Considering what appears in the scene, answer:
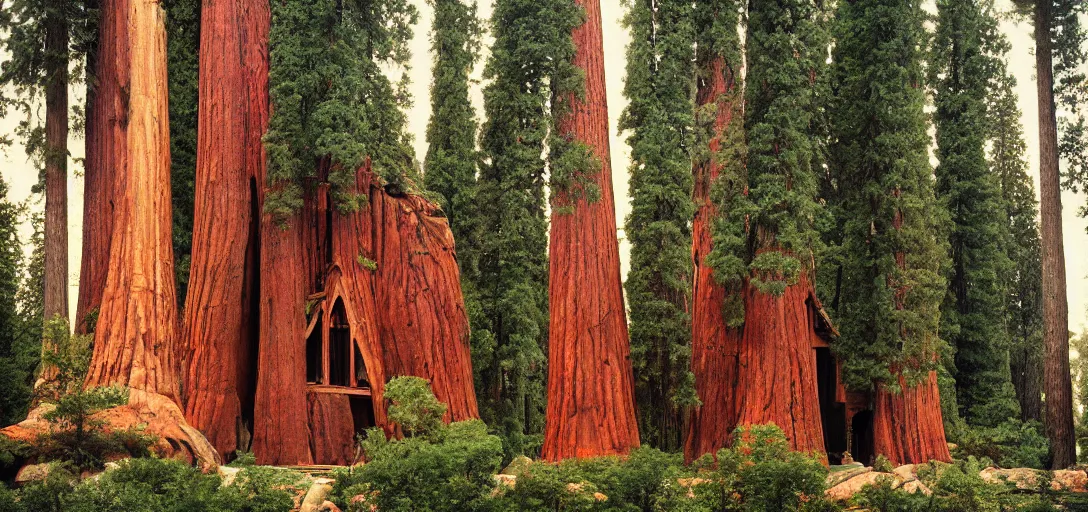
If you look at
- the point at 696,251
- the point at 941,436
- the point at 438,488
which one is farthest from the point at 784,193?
the point at 438,488

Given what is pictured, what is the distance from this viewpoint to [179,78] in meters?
20.9

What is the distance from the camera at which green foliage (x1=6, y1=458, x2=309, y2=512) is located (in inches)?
512

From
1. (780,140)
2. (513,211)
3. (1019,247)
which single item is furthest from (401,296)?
(1019,247)

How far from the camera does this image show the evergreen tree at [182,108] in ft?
68.4

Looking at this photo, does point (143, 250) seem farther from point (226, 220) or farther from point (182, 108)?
point (182, 108)

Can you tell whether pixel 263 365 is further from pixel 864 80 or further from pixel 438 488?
pixel 864 80

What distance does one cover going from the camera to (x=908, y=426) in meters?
19.8

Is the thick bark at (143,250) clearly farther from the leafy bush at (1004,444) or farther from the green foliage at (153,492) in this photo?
the leafy bush at (1004,444)

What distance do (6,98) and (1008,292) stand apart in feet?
71.9

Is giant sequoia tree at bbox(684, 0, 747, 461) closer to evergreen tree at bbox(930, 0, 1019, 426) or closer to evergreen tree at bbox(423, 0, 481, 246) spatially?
evergreen tree at bbox(423, 0, 481, 246)

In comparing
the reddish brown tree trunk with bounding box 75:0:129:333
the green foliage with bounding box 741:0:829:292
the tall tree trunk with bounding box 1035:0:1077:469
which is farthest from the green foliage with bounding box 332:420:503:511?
the tall tree trunk with bounding box 1035:0:1077:469

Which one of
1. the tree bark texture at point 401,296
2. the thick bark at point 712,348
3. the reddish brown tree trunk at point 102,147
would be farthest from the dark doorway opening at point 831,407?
the reddish brown tree trunk at point 102,147

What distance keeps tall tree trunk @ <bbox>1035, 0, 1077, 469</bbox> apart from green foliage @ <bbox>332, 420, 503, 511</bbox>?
1273 cm

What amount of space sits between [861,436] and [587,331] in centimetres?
631
